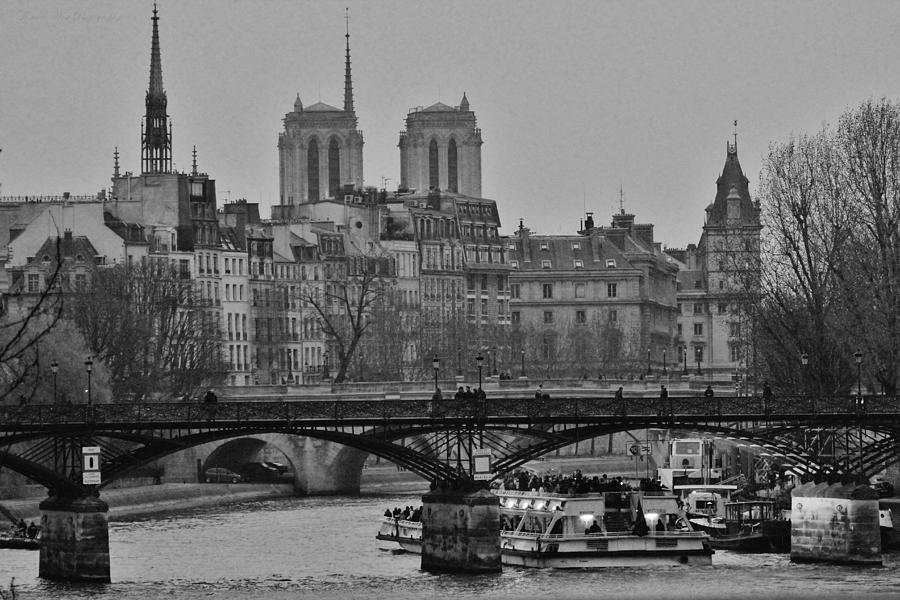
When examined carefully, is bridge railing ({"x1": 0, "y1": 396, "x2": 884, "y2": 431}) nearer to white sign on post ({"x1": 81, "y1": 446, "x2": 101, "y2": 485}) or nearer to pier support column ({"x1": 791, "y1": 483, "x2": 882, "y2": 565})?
white sign on post ({"x1": 81, "y1": 446, "x2": 101, "y2": 485})

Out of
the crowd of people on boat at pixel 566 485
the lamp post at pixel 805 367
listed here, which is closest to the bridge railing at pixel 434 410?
the crowd of people on boat at pixel 566 485

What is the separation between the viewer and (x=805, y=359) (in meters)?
106

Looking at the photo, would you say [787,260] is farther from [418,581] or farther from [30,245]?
[30,245]

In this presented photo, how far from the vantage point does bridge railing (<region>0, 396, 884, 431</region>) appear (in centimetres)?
8712

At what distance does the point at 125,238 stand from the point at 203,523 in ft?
200

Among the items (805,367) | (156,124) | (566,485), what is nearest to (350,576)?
(566,485)

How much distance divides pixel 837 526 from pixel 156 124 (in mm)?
102424

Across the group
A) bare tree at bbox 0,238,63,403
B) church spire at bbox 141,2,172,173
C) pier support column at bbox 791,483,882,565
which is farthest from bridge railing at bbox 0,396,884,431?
church spire at bbox 141,2,172,173

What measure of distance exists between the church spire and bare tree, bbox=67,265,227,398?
20246 millimetres

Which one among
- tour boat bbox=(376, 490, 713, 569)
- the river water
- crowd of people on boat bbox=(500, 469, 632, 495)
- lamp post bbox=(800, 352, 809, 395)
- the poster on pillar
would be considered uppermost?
lamp post bbox=(800, 352, 809, 395)

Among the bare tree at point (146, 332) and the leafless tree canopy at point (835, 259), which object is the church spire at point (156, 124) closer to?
the bare tree at point (146, 332)

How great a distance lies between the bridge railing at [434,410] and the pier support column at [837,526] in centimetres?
241

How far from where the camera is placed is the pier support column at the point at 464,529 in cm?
8675

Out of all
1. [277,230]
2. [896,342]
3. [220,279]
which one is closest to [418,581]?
[896,342]
